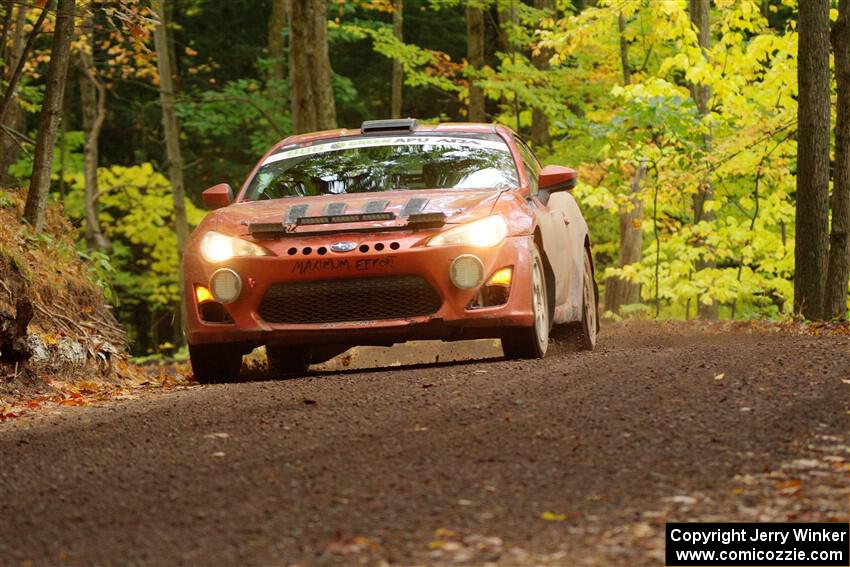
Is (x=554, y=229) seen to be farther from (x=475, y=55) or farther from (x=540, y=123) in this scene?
(x=540, y=123)

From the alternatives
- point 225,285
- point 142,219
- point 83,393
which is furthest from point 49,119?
point 142,219

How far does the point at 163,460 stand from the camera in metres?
5.61

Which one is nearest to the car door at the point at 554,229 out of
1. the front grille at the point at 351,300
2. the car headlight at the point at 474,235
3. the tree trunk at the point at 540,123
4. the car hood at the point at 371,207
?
the car hood at the point at 371,207

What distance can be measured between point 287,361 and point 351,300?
7.99 ft

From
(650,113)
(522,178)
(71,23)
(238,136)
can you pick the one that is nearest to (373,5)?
(238,136)

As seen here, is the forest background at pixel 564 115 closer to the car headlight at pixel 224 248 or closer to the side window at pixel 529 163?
the car headlight at pixel 224 248

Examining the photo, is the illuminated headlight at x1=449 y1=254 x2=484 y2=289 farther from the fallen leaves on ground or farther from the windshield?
the fallen leaves on ground

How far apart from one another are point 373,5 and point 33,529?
27.6 m

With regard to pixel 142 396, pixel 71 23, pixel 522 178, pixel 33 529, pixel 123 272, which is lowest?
pixel 123 272

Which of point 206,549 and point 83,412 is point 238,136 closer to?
point 83,412

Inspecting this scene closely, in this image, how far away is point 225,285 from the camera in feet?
28.7

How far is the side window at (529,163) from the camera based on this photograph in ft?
33.3

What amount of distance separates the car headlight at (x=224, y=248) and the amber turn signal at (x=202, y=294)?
20 centimetres

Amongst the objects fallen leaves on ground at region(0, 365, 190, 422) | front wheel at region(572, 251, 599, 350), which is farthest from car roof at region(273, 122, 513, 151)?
fallen leaves on ground at region(0, 365, 190, 422)
